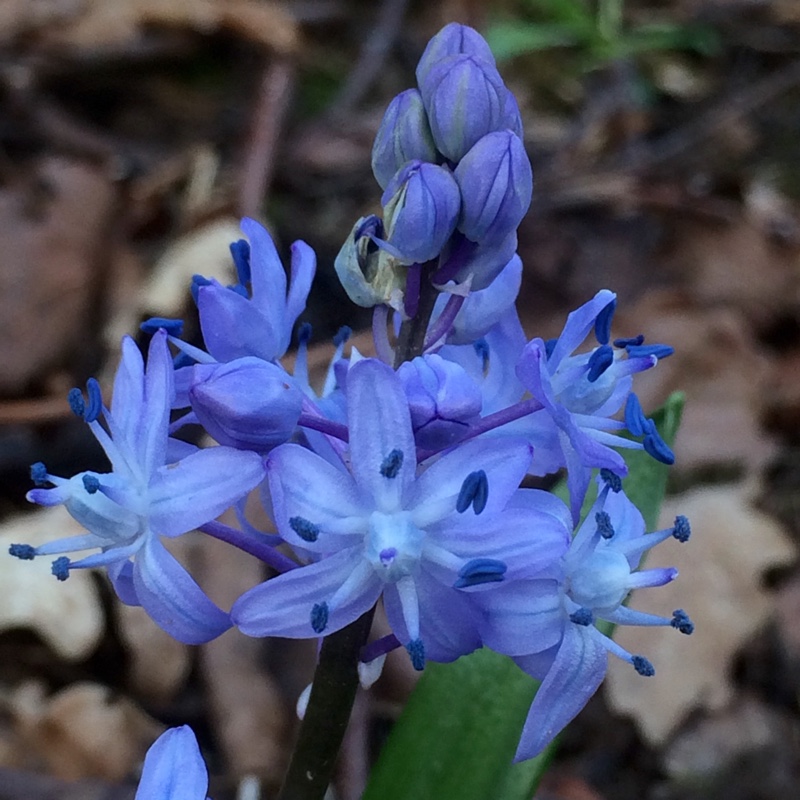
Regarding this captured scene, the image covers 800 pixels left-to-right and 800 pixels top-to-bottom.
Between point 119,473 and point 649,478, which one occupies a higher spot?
point 119,473

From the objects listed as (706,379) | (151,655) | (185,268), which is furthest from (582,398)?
(706,379)

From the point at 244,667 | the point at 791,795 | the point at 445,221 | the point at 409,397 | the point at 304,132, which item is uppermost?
the point at 445,221

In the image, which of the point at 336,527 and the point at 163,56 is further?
the point at 163,56

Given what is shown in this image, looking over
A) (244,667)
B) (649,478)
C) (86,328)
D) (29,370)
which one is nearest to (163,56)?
(86,328)

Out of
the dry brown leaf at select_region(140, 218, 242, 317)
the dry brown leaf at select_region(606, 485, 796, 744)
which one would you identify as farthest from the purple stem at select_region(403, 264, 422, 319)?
the dry brown leaf at select_region(140, 218, 242, 317)

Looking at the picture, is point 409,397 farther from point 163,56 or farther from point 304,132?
point 163,56

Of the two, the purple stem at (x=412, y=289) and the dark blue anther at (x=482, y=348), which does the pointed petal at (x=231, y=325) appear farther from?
the dark blue anther at (x=482, y=348)

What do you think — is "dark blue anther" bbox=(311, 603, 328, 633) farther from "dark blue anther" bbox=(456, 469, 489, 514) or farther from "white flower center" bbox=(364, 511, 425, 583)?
"dark blue anther" bbox=(456, 469, 489, 514)

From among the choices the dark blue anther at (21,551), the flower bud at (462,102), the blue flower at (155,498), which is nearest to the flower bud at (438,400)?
the blue flower at (155,498)
